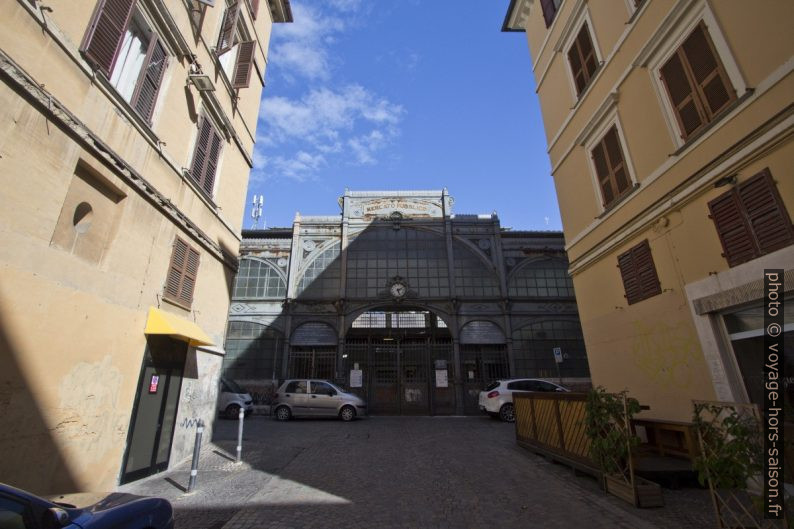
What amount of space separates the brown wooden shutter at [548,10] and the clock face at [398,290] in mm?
14374

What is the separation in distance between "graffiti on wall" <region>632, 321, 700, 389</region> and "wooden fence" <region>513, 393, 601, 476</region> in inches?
62.7

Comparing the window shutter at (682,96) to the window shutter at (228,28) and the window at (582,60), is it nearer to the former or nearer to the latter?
the window at (582,60)

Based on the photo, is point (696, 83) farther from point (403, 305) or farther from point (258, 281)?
point (258, 281)

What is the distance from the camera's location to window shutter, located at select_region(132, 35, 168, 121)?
6.66 metres

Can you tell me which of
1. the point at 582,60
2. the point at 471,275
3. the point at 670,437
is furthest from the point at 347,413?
the point at 582,60

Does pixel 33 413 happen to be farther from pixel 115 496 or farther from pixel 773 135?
pixel 773 135

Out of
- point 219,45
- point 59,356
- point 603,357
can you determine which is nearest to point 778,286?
point 603,357

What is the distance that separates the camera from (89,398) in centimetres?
530

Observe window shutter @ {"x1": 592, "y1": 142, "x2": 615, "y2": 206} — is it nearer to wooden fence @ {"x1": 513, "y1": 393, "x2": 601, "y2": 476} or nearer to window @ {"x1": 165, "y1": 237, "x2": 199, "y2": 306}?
wooden fence @ {"x1": 513, "y1": 393, "x2": 601, "y2": 476}

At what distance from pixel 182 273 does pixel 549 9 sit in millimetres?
13468

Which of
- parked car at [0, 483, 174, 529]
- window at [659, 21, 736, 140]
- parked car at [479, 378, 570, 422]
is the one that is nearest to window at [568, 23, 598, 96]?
window at [659, 21, 736, 140]

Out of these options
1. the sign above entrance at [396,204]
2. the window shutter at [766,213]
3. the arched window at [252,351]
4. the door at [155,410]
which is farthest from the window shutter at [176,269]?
the sign above entrance at [396,204]

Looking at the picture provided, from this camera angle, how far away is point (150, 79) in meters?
7.00

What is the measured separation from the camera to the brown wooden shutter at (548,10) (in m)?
11.5
